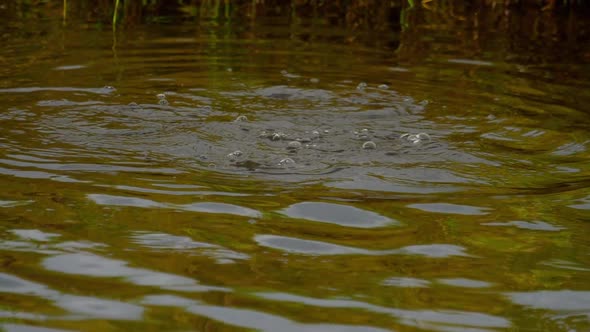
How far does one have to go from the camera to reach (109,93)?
267 inches

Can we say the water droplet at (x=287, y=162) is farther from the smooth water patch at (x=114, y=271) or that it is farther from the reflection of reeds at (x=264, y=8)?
the reflection of reeds at (x=264, y=8)

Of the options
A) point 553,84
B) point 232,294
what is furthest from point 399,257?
point 553,84

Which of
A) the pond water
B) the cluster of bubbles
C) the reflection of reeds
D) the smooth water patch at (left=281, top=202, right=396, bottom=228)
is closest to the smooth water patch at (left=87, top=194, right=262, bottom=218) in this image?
the pond water

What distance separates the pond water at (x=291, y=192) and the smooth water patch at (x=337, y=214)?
0.01 metres

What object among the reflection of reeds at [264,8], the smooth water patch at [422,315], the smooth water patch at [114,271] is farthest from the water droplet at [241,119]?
the reflection of reeds at [264,8]

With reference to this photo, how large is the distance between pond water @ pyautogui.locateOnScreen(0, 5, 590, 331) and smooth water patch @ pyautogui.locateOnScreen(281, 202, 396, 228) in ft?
0.04

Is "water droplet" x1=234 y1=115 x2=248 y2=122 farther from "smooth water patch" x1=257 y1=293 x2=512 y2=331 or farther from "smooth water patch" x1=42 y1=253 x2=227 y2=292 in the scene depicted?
"smooth water patch" x1=257 y1=293 x2=512 y2=331

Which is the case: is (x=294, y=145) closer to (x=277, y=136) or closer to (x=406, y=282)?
(x=277, y=136)

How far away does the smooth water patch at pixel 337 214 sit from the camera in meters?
4.14

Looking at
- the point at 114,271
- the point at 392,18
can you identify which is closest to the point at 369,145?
the point at 114,271

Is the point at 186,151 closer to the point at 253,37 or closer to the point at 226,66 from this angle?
the point at 226,66

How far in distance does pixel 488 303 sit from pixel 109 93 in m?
4.19

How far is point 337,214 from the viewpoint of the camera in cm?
423

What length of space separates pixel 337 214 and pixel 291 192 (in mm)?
387
